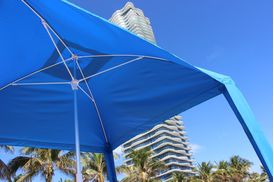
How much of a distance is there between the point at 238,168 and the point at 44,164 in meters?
26.9

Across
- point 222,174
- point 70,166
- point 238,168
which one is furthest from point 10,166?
point 238,168

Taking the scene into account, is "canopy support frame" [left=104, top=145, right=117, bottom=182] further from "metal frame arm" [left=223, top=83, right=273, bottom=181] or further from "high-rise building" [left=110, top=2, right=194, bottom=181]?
"high-rise building" [left=110, top=2, right=194, bottom=181]

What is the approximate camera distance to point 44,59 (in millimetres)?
4016

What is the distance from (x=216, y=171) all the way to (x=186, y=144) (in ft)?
228

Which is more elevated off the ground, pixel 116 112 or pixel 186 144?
pixel 186 144

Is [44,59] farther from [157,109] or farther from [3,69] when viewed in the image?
[157,109]

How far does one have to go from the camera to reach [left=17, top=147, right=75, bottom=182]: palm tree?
17.4 m

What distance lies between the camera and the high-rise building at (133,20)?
118 m

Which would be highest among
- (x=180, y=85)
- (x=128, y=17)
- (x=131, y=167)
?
(x=128, y=17)

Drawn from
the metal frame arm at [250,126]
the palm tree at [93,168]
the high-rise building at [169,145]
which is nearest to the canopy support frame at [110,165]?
the metal frame arm at [250,126]

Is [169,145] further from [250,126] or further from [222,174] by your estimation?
[250,126]

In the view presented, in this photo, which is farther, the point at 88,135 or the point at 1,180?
the point at 1,180

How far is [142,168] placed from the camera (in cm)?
2636

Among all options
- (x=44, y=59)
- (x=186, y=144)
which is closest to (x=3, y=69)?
(x=44, y=59)
